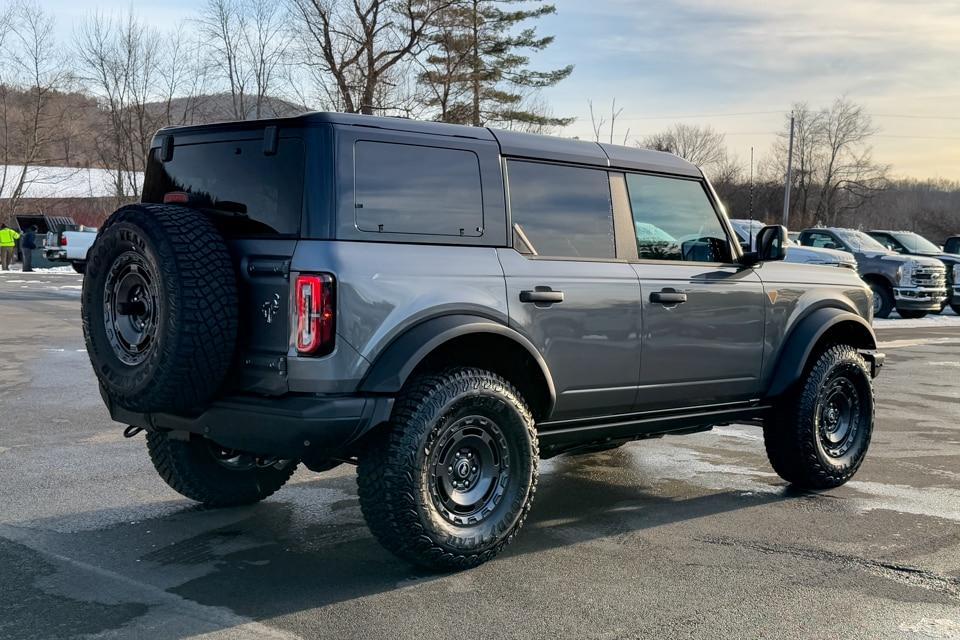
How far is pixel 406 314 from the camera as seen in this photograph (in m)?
4.41

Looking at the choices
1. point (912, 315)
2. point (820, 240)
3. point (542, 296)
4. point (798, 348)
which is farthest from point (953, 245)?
point (542, 296)

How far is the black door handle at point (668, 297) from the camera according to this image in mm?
5505

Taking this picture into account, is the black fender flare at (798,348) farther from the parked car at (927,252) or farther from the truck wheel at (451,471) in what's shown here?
the parked car at (927,252)

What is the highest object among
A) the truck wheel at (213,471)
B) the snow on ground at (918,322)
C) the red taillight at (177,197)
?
the red taillight at (177,197)

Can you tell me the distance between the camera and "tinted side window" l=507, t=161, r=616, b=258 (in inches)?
Answer: 201

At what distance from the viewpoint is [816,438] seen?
6.33m

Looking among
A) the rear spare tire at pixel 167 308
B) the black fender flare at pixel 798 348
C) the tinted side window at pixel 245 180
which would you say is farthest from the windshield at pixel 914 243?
the rear spare tire at pixel 167 308

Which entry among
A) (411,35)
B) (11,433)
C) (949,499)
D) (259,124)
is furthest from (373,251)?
(411,35)

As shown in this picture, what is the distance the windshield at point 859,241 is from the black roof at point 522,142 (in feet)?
58.5

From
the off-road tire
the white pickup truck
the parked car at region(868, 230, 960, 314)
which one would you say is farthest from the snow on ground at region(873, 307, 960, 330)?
the white pickup truck

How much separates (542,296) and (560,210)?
1.96ft

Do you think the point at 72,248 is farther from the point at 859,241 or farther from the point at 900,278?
the point at 900,278

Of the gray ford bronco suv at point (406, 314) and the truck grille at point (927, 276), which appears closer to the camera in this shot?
the gray ford bronco suv at point (406, 314)

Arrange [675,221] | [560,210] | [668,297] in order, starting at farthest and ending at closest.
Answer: [675,221], [668,297], [560,210]
